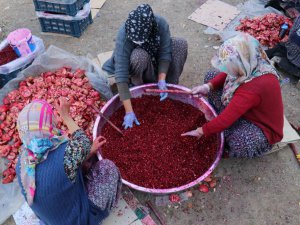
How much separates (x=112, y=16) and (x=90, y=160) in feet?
8.46

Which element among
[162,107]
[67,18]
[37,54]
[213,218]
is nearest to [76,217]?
[213,218]

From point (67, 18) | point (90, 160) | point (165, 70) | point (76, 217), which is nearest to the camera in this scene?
point (76, 217)

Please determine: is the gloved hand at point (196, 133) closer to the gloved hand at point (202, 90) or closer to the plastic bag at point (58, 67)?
the gloved hand at point (202, 90)

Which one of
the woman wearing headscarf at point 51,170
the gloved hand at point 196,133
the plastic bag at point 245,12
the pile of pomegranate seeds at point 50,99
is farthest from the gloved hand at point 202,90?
the plastic bag at point 245,12

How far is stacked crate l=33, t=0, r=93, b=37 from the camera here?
3546mm

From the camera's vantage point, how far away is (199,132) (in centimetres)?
247

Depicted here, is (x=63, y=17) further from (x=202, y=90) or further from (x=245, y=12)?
(x=245, y=12)

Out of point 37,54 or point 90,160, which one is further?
point 37,54

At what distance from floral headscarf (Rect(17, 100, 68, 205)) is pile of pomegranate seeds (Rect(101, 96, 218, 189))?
871 mm

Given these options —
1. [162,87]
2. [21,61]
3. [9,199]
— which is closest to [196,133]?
[162,87]

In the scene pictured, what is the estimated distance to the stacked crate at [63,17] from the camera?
3546mm

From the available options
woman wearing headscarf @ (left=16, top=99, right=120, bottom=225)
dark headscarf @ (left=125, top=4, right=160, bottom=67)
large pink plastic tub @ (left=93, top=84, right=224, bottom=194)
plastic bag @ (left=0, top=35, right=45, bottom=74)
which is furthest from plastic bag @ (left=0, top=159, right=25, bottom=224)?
dark headscarf @ (left=125, top=4, right=160, bottom=67)

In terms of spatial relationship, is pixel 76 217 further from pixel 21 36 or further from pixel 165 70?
pixel 21 36

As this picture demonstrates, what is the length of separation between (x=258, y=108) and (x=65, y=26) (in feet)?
8.77
